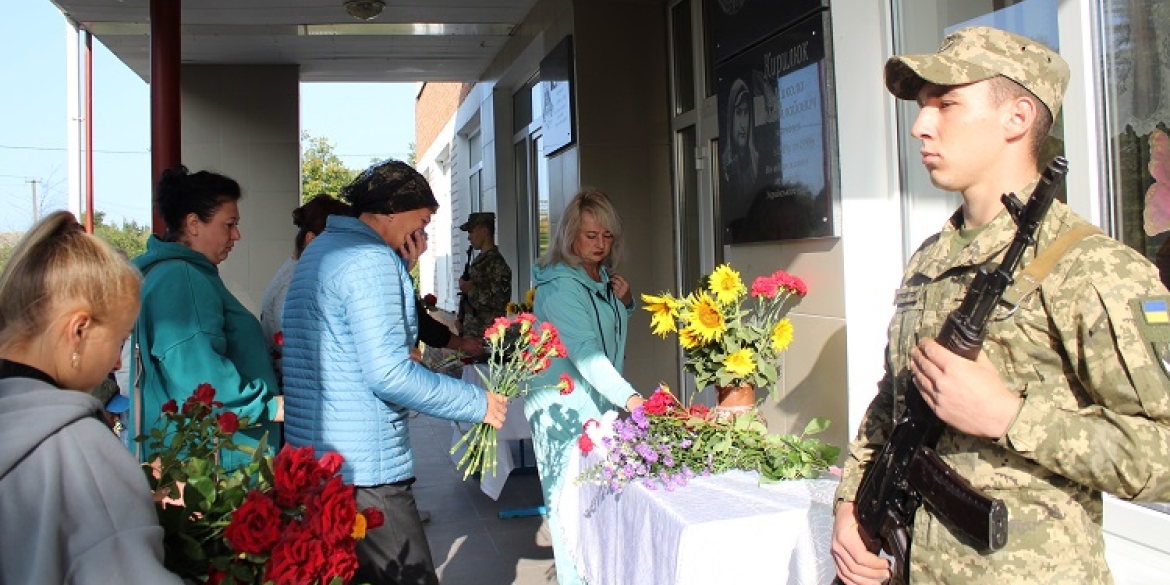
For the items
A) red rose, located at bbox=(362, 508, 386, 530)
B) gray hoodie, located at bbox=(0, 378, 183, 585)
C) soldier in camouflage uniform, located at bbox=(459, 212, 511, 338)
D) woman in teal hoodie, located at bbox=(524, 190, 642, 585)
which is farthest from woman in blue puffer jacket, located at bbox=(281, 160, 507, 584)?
soldier in camouflage uniform, located at bbox=(459, 212, 511, 338)

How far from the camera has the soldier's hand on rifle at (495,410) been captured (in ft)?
9.45

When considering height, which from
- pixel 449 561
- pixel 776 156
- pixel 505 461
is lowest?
pixel 449 561

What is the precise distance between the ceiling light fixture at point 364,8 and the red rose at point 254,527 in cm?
739

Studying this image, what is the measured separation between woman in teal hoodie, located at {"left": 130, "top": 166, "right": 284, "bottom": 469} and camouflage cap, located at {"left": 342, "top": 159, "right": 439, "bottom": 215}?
60cm

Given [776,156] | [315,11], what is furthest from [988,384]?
[315,11]

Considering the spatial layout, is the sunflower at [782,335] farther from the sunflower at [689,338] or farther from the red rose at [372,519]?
the red rose at [372,519]

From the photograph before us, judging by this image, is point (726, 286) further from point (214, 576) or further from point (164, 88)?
point (164, 88)

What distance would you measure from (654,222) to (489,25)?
376cm

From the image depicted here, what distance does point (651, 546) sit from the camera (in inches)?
107

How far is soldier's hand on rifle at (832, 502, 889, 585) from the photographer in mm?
1771

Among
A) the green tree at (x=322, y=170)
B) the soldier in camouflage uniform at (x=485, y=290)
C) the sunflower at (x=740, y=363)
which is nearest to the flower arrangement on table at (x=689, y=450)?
the sunflower at (x=740, y=363)

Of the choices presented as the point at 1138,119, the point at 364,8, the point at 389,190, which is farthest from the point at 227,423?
the point at 364,8

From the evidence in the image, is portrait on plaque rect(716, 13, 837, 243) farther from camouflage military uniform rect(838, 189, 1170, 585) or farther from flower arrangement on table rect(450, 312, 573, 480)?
camouflage military uniform rect(838, 189, 1170, 585)

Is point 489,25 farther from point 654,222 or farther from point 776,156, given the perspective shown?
point 776,156
